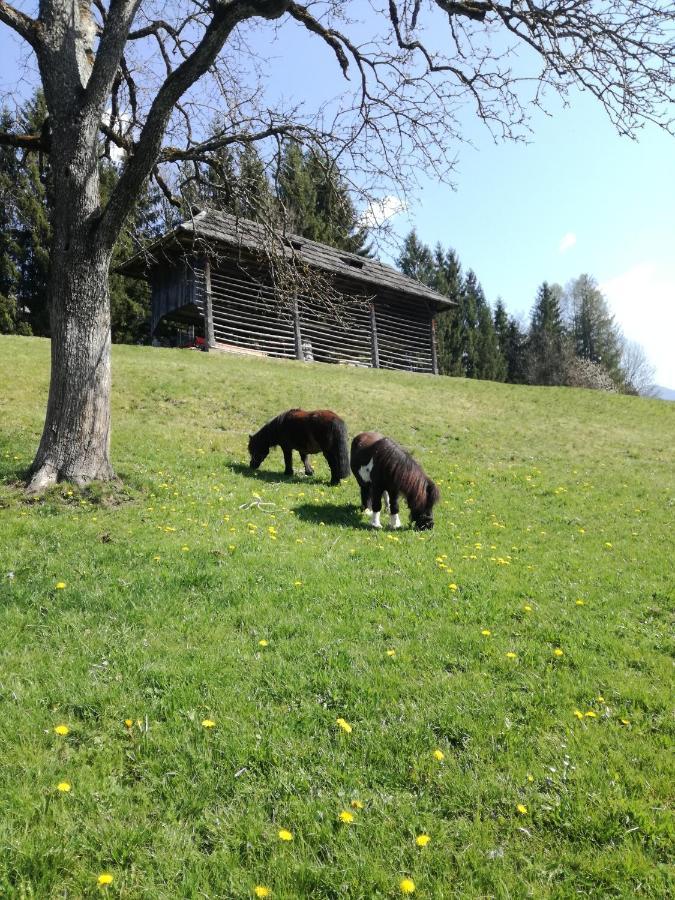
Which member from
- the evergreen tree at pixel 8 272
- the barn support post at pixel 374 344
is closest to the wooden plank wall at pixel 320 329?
the barn support post at pixel 374 344

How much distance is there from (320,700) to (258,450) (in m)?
7.47

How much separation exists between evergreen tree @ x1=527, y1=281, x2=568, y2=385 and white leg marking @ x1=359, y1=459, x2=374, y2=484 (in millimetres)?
51379

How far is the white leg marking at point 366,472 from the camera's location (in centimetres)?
838

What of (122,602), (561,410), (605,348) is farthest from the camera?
(605,348)

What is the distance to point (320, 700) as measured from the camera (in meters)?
3.93

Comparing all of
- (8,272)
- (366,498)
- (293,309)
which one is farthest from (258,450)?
(8,272)

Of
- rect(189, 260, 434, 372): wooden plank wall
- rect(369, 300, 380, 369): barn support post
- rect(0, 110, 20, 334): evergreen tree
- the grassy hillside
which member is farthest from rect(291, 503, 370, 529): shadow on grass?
rect(0, 110, 20, 334): evergreen tree

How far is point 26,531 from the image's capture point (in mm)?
6625

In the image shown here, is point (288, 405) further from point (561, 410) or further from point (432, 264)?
point (432, 264)


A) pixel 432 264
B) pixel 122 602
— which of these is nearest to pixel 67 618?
pixel 122 602

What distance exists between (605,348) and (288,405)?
53.5 m

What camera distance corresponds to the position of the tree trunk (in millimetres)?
8031

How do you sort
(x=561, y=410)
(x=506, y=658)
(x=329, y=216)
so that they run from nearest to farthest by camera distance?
(x=506, y=658) < (x=329, y=216) < (x=561, y=410)

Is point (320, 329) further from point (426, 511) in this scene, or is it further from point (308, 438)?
point (426, 511)
